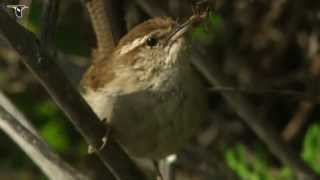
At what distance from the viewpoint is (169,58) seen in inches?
110

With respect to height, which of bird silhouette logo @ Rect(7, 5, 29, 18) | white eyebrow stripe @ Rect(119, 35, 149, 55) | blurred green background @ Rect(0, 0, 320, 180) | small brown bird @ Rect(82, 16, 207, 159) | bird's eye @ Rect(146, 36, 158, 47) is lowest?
blurred green background @ Rect(0, 0, 320, 180)

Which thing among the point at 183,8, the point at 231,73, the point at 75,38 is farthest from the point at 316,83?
the point at 75,38

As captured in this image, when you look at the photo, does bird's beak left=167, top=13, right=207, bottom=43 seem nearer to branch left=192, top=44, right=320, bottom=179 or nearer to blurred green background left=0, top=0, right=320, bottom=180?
branch left=192, top=44, right=320, bottom=179

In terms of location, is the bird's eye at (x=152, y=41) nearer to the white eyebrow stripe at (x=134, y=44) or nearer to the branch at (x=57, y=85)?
the white eyebrow stripe at (x=134, y=44)

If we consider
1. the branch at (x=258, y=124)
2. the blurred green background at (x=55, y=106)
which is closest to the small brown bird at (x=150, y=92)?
the branch at (x=258, y=124)

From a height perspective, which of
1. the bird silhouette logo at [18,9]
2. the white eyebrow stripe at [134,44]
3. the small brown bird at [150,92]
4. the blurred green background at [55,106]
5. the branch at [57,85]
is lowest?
the blurred green background at [55,106]

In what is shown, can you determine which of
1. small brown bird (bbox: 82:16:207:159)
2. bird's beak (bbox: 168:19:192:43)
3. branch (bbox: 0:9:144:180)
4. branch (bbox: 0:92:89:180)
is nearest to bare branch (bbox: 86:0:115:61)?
small brown bird (bbox: 82:16:207:159)

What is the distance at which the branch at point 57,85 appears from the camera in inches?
75.1

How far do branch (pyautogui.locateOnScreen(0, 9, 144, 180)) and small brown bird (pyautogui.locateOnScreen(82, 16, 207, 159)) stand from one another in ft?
1.52

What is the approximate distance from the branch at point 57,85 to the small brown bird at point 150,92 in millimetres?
463

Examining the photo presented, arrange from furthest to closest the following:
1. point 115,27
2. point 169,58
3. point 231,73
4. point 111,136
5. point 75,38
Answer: point 231,73, point 75,38, point 115,27, point 169,58, point 111,136

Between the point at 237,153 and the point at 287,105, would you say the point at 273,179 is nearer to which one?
the point at 237,153

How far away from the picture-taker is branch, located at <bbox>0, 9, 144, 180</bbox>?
191cm

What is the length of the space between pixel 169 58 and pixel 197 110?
0.20 metres
